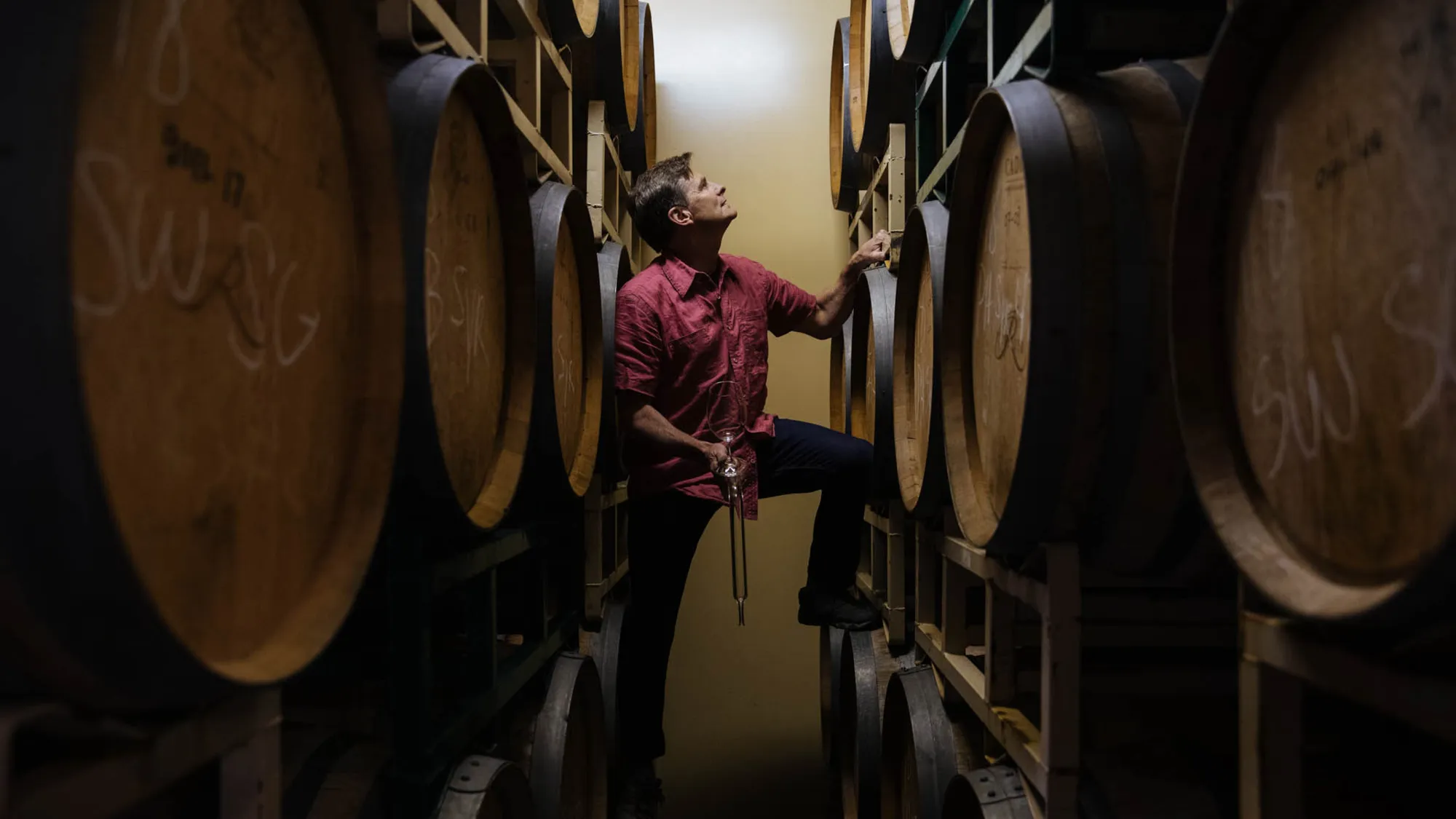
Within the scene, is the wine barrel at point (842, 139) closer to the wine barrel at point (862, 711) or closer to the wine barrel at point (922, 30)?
the wine barrel at point (922, 30)

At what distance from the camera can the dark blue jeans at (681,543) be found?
3.70 m

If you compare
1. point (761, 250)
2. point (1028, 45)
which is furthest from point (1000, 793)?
point (761, 250)

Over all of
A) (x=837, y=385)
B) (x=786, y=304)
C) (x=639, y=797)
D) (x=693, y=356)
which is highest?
(x=786, y=304)

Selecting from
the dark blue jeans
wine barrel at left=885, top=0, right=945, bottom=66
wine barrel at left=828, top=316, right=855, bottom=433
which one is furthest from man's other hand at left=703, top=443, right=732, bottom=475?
wine barrel at left=885, top=0, right=945, bottom=66

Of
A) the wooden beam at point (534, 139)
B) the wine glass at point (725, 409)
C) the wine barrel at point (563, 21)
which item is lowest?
the wine glass at point (725, 409)

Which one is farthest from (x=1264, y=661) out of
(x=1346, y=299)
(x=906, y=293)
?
(x=906, y=293)

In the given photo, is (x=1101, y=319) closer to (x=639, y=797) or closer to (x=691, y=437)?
(x=691, y=437)

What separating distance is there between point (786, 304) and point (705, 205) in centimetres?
59

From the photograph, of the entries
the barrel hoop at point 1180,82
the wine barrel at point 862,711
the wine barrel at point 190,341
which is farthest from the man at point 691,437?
the wine barrel at point 190,341

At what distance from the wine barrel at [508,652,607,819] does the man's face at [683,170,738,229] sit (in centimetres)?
188

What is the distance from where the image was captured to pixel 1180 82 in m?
1.69

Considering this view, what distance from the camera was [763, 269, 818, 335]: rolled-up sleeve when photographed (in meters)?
4.42

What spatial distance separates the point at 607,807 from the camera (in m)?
3.48

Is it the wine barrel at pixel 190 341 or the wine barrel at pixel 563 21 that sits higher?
the wine barrel at pixel 563 21
